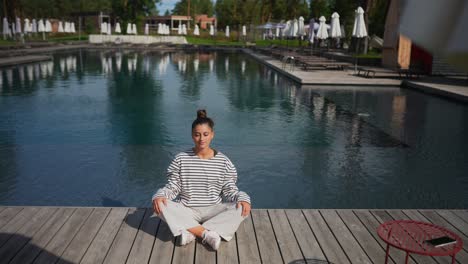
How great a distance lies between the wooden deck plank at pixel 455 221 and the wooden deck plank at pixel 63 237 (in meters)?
3.85

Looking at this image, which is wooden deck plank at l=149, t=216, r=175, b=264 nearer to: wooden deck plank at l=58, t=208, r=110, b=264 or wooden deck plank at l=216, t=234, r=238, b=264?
wooden deck plank at l=216, t=234, r=238, b=264

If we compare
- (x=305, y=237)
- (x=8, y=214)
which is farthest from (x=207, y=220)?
(x=8, y=214)

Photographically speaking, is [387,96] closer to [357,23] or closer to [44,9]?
[357,23]

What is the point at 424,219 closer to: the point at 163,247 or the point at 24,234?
the point at 163,247

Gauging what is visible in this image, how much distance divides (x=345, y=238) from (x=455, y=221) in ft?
4.70

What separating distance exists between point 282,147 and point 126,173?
333cm

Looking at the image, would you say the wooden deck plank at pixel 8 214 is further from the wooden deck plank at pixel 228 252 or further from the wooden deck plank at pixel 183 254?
the wooden deck plank at pixel 228 252

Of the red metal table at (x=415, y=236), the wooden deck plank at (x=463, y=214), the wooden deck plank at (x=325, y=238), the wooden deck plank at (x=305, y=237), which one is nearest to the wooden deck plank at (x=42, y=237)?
the wooden deck plank at (x=305, y=237)

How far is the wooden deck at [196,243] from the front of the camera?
378cm

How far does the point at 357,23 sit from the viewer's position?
22.3 meters

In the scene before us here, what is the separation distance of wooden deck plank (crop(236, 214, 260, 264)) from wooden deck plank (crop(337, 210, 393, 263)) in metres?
0.99

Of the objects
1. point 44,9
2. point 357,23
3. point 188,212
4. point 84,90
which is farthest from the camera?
point 44,9

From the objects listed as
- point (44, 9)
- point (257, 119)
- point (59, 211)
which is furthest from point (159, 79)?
point (44, 9)

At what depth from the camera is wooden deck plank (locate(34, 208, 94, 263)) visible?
12.3 ft
